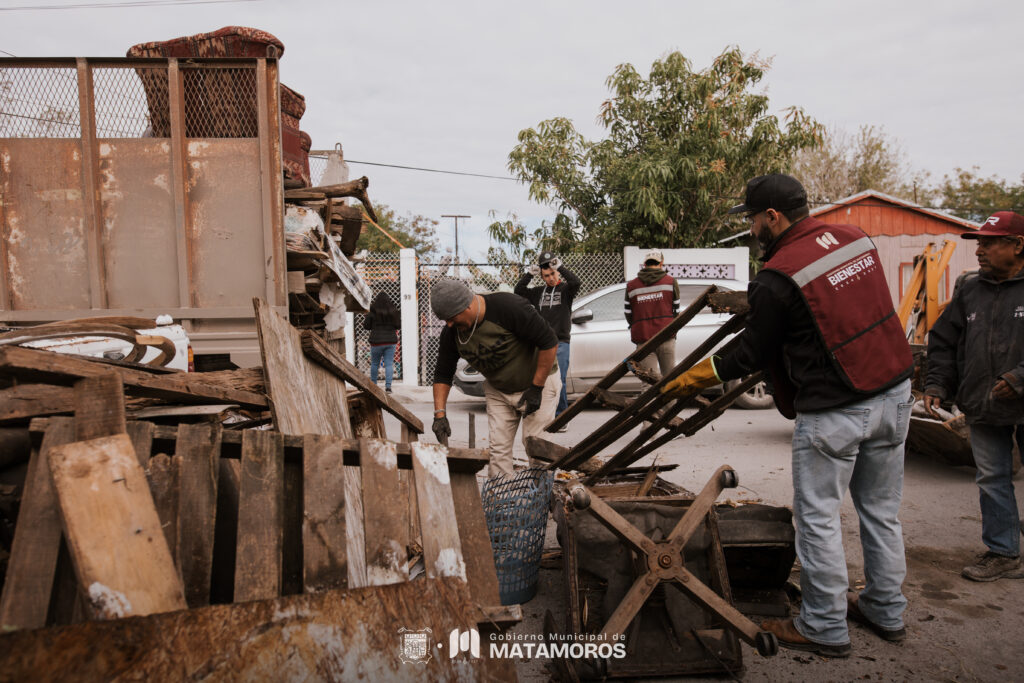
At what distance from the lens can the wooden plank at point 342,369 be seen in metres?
3.37

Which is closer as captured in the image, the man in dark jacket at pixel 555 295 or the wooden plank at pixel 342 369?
the wooden plank at pixel 342 369

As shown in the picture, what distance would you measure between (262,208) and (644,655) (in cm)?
416

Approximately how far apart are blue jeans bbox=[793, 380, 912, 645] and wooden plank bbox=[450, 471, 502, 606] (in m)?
1.33

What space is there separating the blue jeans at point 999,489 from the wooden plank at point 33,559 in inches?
163

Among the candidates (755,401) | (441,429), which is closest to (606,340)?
(755,401)

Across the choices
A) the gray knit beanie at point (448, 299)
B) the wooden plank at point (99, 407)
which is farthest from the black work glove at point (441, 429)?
the wooden plank at point (99, 407)

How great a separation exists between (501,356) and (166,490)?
8.03 feet

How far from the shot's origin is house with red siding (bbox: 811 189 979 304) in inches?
766

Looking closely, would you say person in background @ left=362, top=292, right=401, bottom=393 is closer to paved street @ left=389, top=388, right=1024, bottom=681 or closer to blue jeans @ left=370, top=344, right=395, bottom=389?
blue jeans @ left=370, top=344, right=395, bottom=389

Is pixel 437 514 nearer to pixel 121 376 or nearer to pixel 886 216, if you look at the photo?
pixel 121 376

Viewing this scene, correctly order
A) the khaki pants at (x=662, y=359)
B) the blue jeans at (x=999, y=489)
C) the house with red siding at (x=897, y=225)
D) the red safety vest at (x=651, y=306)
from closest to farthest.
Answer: the blue jeans at (x=999, y=489) < the red safety vest at (x=651, y=306) < the khaki pants at (x=662, y=359) < the house with red siding at (x=897, y=225)

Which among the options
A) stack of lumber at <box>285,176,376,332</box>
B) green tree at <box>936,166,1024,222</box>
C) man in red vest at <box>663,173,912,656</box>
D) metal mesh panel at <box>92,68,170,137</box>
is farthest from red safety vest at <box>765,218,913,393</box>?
green tree at <box>936,166,1024,222</box>

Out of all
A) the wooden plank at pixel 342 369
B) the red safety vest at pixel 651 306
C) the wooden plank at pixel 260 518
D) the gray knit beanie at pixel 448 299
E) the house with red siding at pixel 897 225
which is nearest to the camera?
the wooden plank at pixel 260 518

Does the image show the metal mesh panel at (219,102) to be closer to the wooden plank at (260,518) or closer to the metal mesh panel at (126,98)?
the metal mesh panel at (126,98)
